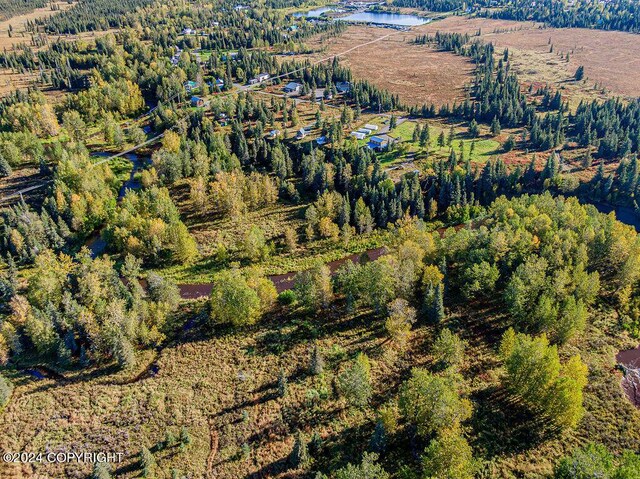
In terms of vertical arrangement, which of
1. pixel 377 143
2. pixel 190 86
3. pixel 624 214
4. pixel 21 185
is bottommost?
pixel 624 214

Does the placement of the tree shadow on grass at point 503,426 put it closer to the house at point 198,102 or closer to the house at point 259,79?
the house at point 198,102

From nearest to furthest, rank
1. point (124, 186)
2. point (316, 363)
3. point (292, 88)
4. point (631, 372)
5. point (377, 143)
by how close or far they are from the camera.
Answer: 1. point (631, 372)
2. point (316, 363)
3. point (124, 186)
4. point (377, 143)
5. point (292, 88)

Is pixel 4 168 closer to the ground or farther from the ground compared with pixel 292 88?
closer to the ground

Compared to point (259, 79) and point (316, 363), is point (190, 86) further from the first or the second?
point (316, 363)

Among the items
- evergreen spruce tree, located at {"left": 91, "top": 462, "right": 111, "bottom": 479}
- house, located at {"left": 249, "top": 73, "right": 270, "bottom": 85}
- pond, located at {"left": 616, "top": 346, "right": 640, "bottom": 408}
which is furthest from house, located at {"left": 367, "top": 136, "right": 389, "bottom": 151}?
evergreen spruce tree, located at {"left": 91, "top": 462, "right": 111, "bottom": 479}

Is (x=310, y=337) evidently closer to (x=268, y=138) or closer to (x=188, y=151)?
(x=188, y=151)

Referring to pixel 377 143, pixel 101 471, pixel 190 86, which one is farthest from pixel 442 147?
pixel 101 471

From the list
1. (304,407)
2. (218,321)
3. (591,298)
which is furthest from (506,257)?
(218,321)
